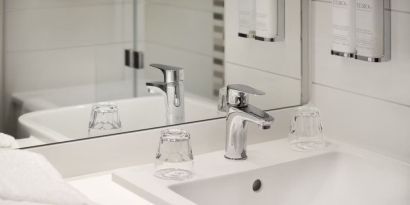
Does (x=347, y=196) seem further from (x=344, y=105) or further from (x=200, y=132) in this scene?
(x=200, y=132)

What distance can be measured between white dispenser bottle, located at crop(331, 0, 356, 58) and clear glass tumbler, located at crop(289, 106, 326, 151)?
0.49 feet

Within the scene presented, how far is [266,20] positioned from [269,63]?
0.11 meters

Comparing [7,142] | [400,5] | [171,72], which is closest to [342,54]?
[400,5]

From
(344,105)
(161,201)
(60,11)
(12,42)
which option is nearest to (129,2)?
(60,11)

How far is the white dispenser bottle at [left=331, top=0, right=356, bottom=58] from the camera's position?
169 cm

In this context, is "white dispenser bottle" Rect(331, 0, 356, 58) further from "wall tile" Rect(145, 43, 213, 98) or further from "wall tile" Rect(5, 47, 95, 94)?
"wall tile" Rect(5, 47, 95, 94)

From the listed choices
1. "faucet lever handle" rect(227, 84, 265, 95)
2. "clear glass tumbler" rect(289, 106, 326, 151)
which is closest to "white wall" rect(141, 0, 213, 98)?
"faucet lever handle" rect(227, 84, 265, 95)

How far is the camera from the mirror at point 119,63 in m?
1.55

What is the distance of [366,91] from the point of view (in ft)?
5.78

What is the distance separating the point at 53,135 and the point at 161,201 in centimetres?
28

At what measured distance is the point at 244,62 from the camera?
1.86 meters

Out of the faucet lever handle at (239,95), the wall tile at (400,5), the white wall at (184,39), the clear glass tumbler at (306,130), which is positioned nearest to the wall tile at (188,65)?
the white wall at (184,39)

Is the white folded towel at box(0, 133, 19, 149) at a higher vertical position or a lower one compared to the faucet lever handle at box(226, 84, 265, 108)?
lower

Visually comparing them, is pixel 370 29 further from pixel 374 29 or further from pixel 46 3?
pixel 46 3
